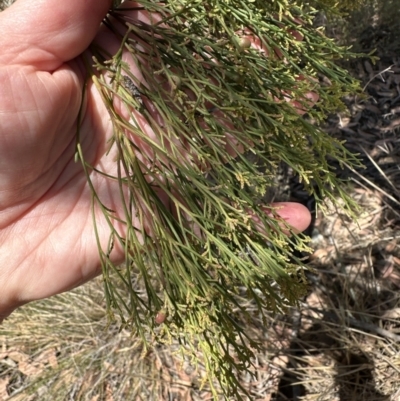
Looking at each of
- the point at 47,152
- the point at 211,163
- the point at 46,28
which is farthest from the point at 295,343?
the point at 46,28

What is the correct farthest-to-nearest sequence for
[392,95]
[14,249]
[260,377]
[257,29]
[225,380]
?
[392,95] < [260,377] < [14,249] < [257,29] < [225,380]

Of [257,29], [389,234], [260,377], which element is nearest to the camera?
[257,29]

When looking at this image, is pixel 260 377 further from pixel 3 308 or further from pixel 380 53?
pixel 380 53

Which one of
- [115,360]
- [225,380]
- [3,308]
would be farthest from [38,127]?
[115,360]

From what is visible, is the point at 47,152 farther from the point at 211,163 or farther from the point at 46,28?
the point at 211,163

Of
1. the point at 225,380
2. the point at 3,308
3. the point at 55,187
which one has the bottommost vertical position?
the point at 225,380

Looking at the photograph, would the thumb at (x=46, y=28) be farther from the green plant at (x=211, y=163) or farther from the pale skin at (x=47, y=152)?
the green plant at (x=211, y=163)

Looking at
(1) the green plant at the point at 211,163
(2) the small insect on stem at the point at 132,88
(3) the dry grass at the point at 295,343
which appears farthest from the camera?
(3) the dry grass at the point at 295,343

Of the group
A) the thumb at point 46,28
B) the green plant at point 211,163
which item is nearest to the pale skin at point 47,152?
the thumb at point 46,28
